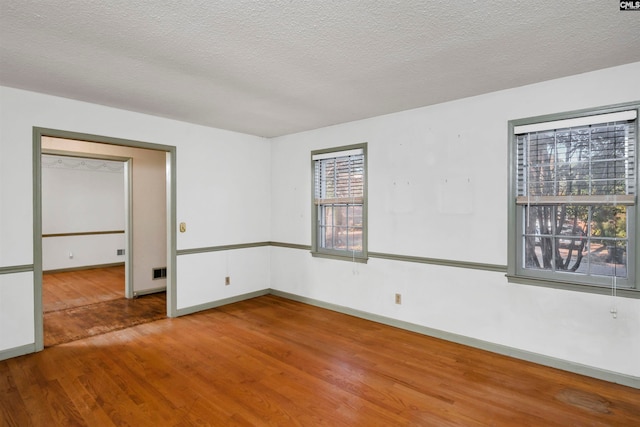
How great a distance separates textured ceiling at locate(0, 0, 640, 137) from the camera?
1865 mm

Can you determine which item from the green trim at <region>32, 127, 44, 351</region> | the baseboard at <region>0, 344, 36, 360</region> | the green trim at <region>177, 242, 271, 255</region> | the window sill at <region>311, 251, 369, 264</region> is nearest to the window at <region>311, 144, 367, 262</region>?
the window sill at <region>311, 251, 369, 264</region>

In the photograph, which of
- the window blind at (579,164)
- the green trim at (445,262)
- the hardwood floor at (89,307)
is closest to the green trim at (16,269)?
the hardwood floor at (89,307)

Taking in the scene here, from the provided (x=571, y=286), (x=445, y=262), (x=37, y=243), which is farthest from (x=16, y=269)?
(x=571, y=286)

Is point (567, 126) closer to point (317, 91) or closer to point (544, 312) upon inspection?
point (544, 312)

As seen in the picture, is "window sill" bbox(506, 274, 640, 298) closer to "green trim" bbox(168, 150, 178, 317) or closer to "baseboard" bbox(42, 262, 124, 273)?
"green trim" bbox(168, 150, 178, 317)

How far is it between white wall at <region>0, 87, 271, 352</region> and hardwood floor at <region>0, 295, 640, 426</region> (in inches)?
30.1

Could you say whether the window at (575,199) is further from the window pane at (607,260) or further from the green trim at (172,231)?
the green trim at (172,231)

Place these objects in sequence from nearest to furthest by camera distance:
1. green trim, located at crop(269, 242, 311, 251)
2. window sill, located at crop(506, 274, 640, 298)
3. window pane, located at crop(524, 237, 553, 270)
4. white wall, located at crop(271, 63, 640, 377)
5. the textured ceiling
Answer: the textured ceiling, window sill, located at crop(506, 274, 640, 298), white wall, located at crop(271, 63, 640, 377), window pane, located at crop(524, 237, 553, 270), green trim, located at crop(269, 242, 311, 251)

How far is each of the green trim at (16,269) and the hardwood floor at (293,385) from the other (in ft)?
2.64

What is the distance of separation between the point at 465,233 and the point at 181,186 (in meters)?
3.47

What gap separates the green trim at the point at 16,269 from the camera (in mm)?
3076

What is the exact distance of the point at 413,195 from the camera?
377 cm

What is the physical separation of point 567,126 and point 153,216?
5.53 metres

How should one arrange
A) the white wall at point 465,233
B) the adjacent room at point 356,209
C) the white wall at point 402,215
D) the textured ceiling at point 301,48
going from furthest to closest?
the white wall at point 402,215 → the white wall at point 465,233 → the adjacent room at point 356,209 → the textured ceiling at point 301,48
